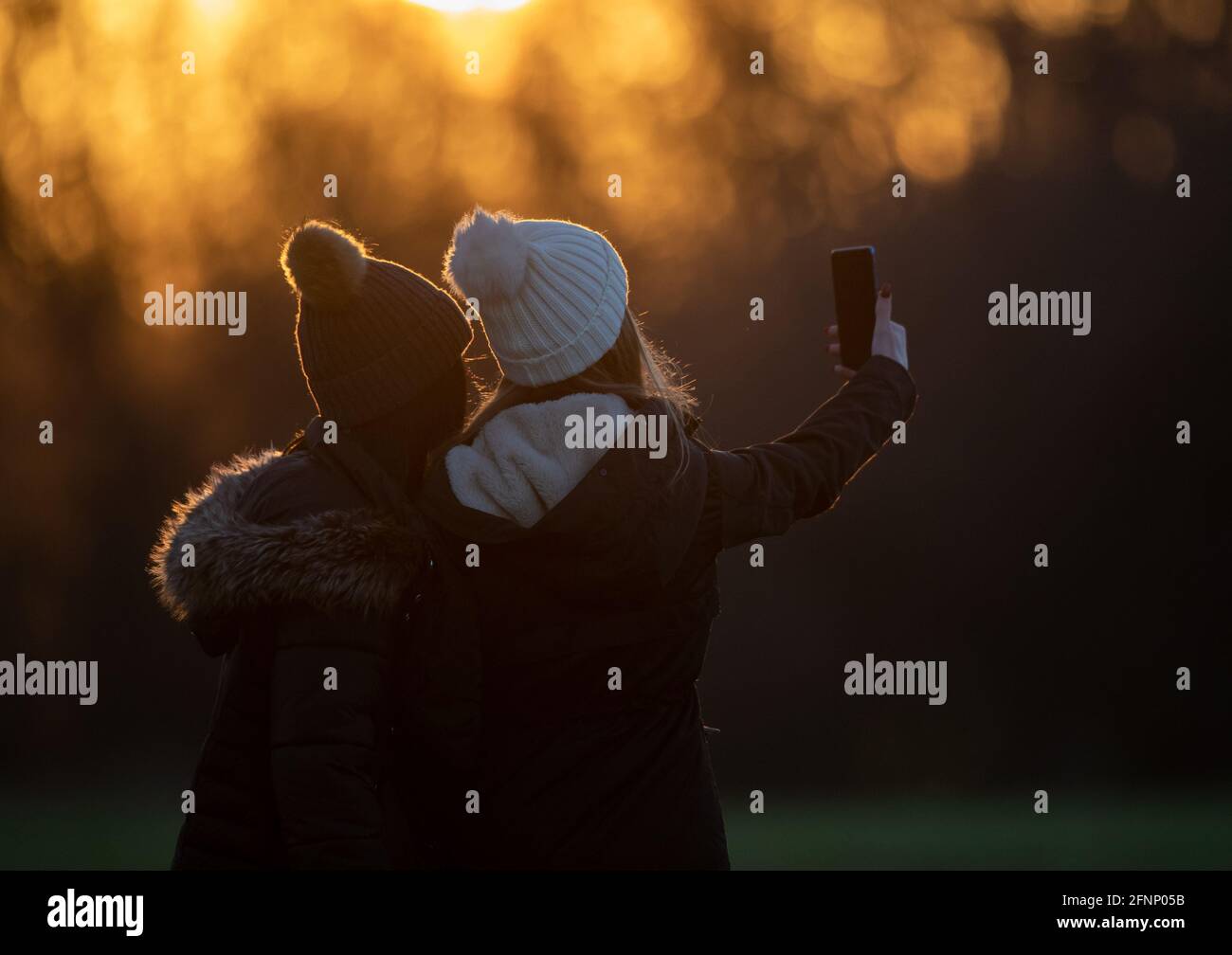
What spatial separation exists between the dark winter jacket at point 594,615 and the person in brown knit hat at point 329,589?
113 millimetres

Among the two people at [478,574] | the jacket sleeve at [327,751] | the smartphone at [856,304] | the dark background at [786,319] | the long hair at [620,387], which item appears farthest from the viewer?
the dark background at [786,319]

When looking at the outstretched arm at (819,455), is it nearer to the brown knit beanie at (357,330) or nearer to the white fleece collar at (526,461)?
the white fleece collar at (526,461)

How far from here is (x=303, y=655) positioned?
214 centimetres

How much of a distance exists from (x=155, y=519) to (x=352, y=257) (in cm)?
1110

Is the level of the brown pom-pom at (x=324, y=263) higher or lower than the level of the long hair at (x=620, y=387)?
higher

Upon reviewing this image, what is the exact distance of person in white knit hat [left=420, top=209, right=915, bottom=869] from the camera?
2.23 metres

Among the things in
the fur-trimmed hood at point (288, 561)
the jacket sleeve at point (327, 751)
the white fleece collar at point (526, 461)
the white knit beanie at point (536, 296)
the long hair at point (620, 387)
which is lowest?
the jacket sleeve at point (327, 751)

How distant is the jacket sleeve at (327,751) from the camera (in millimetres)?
2090

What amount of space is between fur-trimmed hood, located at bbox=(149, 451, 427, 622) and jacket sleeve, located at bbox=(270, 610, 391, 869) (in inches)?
2.7

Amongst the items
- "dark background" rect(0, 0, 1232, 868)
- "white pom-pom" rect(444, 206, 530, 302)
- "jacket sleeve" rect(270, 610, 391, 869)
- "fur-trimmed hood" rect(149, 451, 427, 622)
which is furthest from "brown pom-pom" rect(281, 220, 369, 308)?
"dark background" rect(0, 0, 1232, 868)

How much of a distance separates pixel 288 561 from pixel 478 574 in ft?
0.95

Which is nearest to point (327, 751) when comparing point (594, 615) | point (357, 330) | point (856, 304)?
point (594, 615)

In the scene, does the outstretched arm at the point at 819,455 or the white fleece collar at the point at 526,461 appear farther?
the outstretched arm at the point at 819,455

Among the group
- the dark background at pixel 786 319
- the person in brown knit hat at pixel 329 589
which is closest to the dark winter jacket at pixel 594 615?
the person in brown knit hat at pixel 329 589
